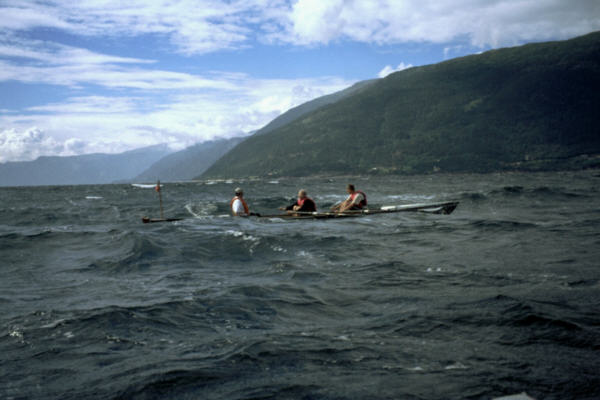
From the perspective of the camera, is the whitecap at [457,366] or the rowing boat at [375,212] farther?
the rowing boat at [375,212]

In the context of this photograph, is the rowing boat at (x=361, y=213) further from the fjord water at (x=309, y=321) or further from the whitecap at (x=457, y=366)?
the whitecap at (x=457, y=366)

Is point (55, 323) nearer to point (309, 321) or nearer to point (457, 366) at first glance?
point (309, 321)

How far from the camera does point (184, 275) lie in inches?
414

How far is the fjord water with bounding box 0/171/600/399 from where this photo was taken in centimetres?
464

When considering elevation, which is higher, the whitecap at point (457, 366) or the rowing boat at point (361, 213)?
the rowing boat at point (361, 213)

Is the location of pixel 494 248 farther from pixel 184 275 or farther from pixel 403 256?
pixel 184 275

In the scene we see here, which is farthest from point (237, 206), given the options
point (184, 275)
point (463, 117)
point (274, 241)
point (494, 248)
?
point (463, 117)

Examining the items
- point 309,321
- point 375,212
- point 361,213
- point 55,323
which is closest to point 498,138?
point 375,212

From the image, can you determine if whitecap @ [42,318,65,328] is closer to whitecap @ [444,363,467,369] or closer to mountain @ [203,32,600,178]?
whitecap @ [444,363,467,369]

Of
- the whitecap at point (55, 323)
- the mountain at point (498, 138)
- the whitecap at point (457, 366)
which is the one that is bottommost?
the whitecap at point (457, 366)

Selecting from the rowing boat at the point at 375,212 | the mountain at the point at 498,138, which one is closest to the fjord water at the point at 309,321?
the rowing boat at the point at 375,212

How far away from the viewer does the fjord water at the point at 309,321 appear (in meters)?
4.64

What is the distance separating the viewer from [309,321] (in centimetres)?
679

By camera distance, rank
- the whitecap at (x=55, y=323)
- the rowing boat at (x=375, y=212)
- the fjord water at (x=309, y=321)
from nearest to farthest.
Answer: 1. the fjord water at (x=309, y=321)
2. the whitecap at (x=55, y=323)
3. the rowing boat at (x=375, y=212)
